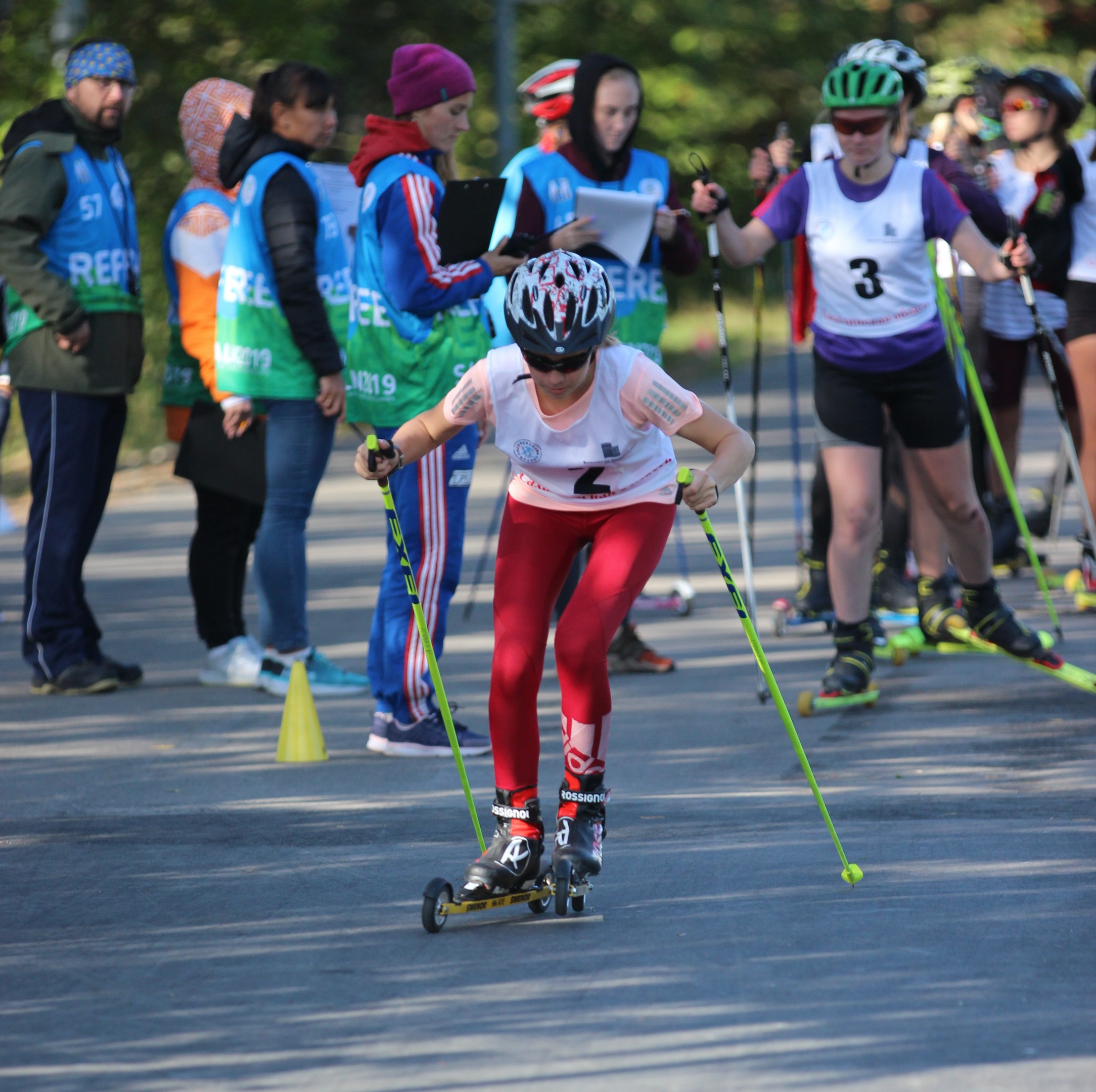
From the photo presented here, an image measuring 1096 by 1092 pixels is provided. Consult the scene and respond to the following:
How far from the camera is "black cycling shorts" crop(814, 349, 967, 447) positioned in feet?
23.2

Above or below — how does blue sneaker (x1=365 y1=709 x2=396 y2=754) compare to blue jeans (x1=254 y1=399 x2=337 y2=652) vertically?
below

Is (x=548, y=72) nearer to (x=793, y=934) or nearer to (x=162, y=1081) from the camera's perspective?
(x=793, y=934)

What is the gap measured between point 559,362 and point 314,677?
3.43m

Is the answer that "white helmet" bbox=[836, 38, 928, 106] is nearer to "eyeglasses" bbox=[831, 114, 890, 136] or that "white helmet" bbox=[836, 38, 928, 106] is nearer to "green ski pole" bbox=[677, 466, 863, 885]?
"eyeglasses" bbox=[831, 114, 890, 136]

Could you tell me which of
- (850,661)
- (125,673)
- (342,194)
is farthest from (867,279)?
(125,673)

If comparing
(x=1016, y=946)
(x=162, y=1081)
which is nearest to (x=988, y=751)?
(x=1016, y=946)

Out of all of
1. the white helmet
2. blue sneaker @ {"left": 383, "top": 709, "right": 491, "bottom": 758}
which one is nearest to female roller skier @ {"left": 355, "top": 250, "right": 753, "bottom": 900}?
blue sneaker @ {"left": 383, "top": 709, "right": 491, "bottom": 758}

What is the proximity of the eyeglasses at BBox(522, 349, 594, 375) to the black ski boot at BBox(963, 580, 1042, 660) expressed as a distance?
3381 millimetres

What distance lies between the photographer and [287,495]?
737cm

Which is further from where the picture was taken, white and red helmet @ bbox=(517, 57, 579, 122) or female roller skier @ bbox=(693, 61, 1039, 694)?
white and red helmet @ bbox=(517, 57, 579, 122)

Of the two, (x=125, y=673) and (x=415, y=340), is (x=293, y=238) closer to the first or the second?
(x=415, y=340)

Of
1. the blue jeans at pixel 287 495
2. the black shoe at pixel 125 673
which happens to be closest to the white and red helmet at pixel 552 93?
the blue jeans at pixel 287 495

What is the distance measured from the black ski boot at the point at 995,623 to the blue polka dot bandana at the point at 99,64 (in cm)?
422

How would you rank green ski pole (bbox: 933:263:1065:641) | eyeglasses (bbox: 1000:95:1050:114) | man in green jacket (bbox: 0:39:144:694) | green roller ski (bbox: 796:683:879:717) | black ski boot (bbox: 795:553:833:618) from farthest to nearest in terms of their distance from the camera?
1. eyeglasses (bbox: 1000:95:1050:114)
2. black ski boot (bbox: 795:553:833:618)
3. green ski pole (bbox: 933:263:1065:641)
4. man in green jacket (bbox: 0:39:144:694)
5. green roller ski (bbox: 796:683:879:717)
